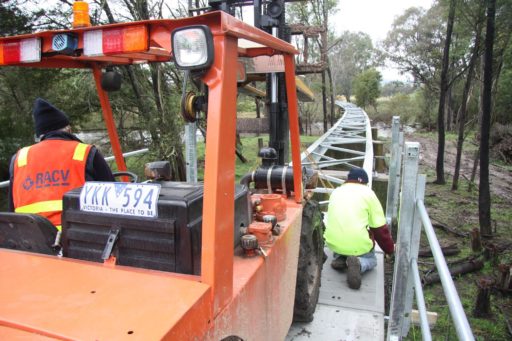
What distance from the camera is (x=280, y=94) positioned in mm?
4043

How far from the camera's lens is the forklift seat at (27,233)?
2059mm

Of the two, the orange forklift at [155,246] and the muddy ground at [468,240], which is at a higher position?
the orange forklift at [155,246]

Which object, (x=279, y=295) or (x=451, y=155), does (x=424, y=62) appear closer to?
(x=451, y=155)

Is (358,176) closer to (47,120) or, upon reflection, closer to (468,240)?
(47,120)

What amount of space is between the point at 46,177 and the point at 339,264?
11.3 feet

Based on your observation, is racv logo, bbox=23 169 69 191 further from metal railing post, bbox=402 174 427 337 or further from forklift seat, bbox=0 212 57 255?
metal railing post, bbox=402 174 427 337

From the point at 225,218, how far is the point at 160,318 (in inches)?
18.5

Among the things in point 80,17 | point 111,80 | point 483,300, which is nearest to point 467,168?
point 483,300

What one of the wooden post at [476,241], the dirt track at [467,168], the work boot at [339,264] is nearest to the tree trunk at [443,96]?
the dirt track at [467,168]

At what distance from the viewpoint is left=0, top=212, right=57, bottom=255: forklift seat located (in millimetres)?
2059

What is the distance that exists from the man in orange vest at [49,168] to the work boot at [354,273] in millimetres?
2910

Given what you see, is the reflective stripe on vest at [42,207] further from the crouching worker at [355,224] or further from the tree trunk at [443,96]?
the tree trunk at [443,96]

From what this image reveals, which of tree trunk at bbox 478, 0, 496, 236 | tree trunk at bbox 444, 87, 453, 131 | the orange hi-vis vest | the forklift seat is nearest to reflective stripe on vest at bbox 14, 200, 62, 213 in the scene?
the orange hi-vis vest

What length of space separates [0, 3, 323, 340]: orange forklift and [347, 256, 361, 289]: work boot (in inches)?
80.9
